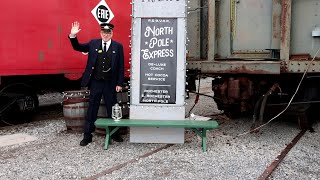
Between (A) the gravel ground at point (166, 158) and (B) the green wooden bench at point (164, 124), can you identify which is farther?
(B) the green wooden bench at point (164, 124)

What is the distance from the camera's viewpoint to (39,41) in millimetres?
6707

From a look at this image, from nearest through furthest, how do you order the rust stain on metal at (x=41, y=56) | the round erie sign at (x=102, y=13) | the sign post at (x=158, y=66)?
the sign post at (x=158, y=66) < the rust stain on metal at (x=41, y=56) < the round erie sign at (x=102, y=13)

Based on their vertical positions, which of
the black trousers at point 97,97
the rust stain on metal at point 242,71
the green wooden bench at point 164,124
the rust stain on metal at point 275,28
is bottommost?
the green wooden bench at point 164,124

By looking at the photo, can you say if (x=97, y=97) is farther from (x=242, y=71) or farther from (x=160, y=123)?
(x=242, y=71)

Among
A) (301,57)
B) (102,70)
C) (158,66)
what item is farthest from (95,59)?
(301,57)

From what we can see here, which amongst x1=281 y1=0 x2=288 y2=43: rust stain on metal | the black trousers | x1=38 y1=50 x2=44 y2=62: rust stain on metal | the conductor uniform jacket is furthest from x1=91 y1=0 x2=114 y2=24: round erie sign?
x1=281 y1=0 x2=288 y2=43: rust stain on metal

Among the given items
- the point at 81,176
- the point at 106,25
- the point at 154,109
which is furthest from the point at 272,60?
the point at 81,176

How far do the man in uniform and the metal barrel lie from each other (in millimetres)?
680

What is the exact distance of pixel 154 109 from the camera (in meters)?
5.39

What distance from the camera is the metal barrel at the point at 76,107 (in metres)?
6.22

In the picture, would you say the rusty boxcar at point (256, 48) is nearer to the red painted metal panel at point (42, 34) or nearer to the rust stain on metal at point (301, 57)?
the rust stain on metal at point (301, 57)

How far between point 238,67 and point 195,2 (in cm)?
173

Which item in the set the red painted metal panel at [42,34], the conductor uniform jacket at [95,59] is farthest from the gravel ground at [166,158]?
the red painted metal panel at [42,34]

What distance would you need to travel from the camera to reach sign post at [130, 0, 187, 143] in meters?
5.38
